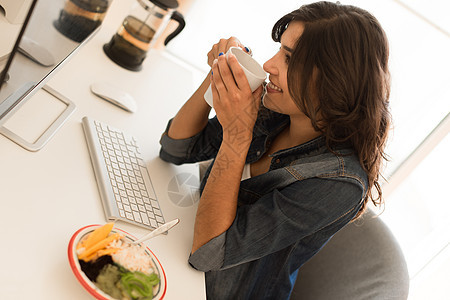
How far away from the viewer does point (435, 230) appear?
2125 millimetres

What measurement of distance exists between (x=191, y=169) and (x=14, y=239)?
2.07 ft

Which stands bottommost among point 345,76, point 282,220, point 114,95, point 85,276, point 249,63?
point 114,95

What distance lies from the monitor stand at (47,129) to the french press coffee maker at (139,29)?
0.44m

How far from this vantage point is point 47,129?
1034 millimetres

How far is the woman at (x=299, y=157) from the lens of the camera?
3.01 feet

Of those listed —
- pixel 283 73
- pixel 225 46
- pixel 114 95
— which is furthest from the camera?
pixel 114 95

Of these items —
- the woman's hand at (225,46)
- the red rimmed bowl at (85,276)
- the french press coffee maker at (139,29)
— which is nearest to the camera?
the red rimmed bowl at (85,276)


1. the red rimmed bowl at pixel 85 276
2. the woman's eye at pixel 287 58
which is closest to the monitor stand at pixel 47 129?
the red rimmed bowl at pixel 85 276

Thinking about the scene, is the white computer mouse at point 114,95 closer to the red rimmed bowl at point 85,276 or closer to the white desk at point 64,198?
the white desk at point 64,198

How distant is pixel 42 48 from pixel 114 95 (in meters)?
0.48

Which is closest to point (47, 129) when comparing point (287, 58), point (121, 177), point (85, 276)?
point (121, 177)

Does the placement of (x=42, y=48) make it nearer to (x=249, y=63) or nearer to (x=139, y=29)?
(x=249, y=63)

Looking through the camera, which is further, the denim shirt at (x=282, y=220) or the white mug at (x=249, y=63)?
the white mug at (x=249, y=63)

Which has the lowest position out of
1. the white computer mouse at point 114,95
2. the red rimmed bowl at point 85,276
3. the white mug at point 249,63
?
the white computer mouse at point 114,95
